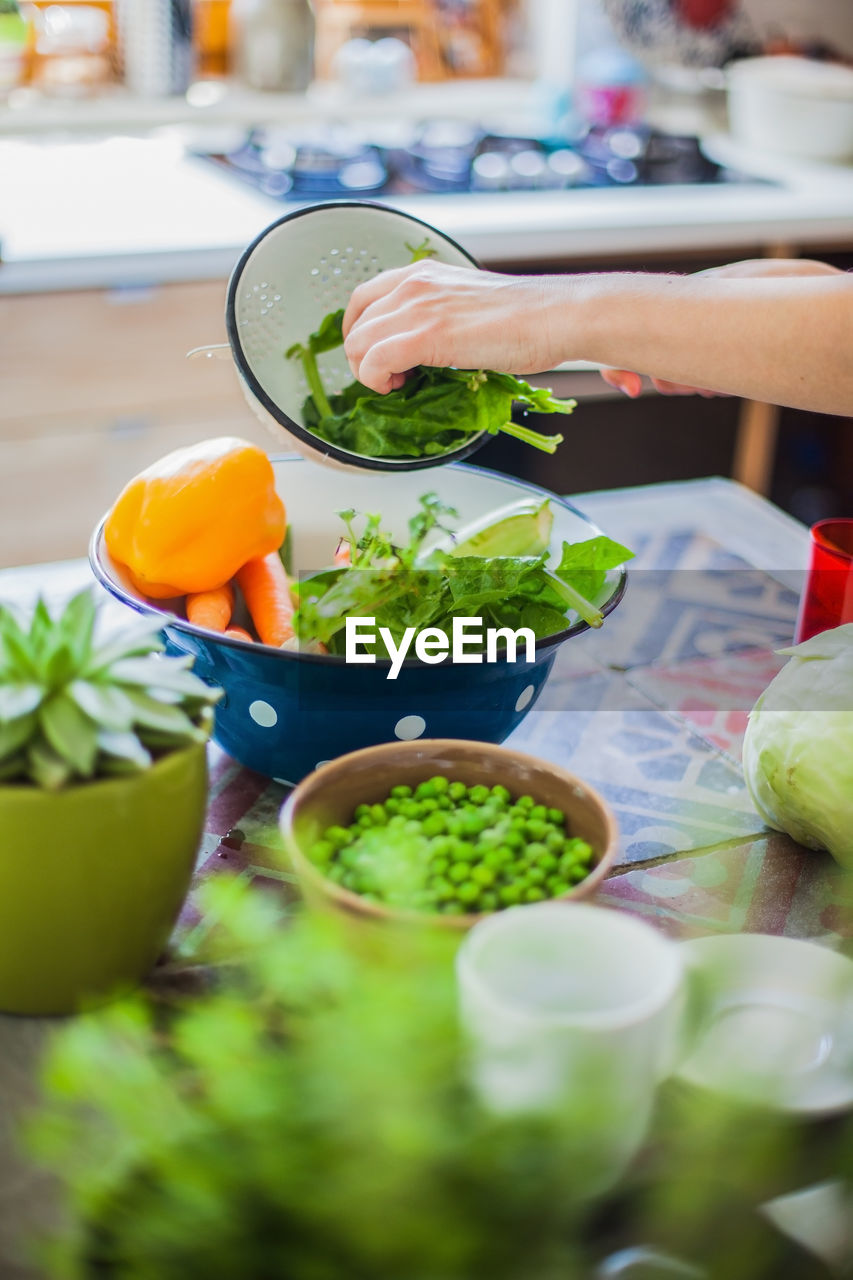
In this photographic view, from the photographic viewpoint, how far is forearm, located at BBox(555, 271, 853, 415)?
936 mm

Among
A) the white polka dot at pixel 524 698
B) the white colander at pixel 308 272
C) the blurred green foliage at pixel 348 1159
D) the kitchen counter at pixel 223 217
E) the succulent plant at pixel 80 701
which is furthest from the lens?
the kitchen counter at pixel 223 217

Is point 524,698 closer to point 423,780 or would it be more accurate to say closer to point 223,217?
point 423,780

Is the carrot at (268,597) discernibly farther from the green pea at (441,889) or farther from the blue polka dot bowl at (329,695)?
the green pea at (441,889)

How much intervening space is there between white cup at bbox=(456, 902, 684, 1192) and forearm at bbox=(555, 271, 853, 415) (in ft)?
1.77

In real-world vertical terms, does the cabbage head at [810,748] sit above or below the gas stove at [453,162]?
below

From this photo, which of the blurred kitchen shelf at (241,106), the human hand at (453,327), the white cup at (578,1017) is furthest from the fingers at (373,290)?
the blurred kitchen shelf at (241,106)

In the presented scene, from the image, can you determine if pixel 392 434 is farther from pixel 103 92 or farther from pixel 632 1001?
pixel 103 92

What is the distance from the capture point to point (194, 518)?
94 centimetres

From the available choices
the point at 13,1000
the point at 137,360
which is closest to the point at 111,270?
the point at 137,360

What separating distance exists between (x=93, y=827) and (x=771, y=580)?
35.1 inches

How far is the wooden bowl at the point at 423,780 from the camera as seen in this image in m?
0.66

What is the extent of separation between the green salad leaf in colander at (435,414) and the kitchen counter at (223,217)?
3.29ft

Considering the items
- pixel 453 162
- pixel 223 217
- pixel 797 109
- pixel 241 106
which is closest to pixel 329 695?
pixel 223 217

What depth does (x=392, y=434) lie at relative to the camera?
1061 millimetres
